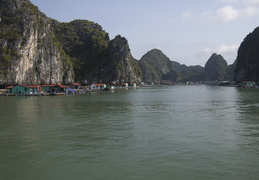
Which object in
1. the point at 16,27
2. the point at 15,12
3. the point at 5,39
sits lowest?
the point at 5,39

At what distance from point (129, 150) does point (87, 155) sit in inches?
136

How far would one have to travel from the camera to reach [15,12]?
146m

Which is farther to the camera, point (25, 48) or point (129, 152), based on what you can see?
point (25, 48)

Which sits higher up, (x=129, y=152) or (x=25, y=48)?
(x=25, y=48)

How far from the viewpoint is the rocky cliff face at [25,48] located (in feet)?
427

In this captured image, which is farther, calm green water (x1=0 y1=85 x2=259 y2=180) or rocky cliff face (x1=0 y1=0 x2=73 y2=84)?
rocky cliff face (x1=0 y1=0 x2=73 y2=84)

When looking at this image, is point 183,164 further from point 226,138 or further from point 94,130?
point 94,130

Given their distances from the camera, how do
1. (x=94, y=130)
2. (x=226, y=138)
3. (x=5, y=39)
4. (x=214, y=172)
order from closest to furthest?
(x=214, y=172), (x=226, y=138), (x=94, y=130), (x=5, y=39)

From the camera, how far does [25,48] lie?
457ft

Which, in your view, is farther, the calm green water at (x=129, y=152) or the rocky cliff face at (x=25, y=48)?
the rocky cliff face at (x=25, y=48)

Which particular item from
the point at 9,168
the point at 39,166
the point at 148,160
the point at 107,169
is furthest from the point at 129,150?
the point at 9,168

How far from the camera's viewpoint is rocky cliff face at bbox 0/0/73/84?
13012cm

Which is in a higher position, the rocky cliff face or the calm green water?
the rocky cliff face

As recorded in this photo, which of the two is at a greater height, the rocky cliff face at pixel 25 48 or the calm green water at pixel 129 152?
the rocky cliff face at pixel 25 48
